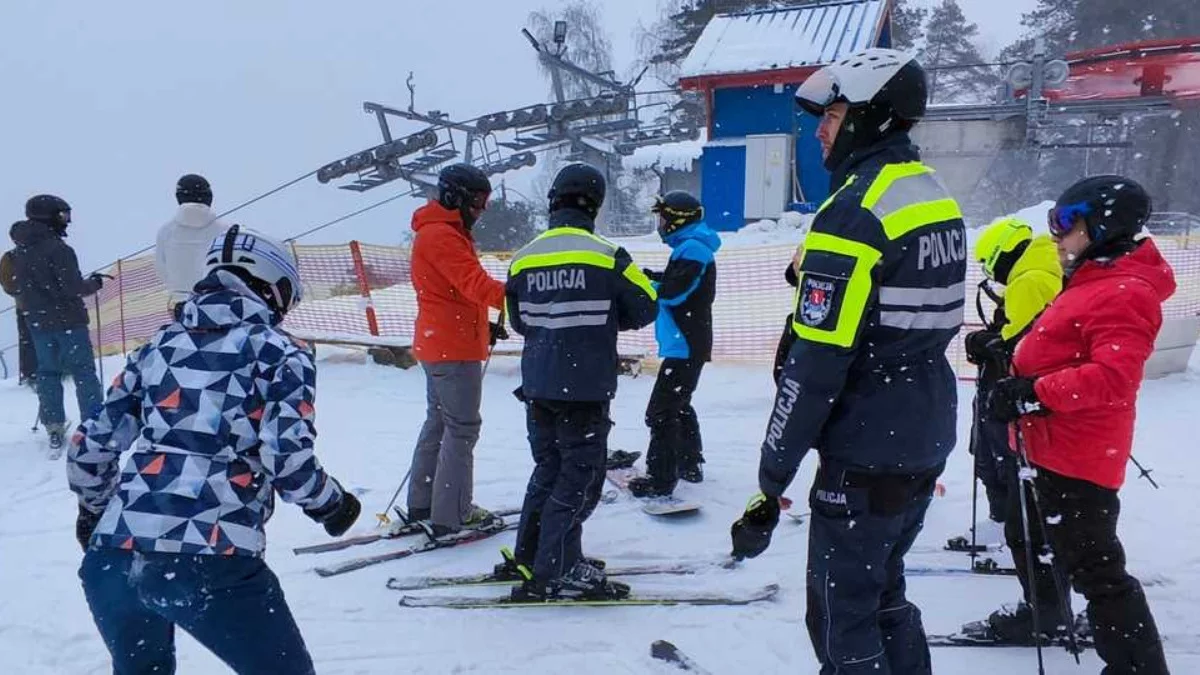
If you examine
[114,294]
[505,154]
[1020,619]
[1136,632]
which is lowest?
[1020,619]

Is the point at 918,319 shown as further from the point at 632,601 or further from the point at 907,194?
the point at 632,601

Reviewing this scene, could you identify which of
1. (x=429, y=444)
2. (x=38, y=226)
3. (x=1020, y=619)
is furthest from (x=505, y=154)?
(x=1020, y=619)

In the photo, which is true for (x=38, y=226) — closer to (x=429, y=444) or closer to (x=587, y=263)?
(x=429, y=444)

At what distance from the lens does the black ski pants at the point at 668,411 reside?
5105mm

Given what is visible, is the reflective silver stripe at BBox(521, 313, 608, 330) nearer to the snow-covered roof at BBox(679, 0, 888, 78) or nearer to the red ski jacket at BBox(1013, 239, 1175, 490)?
the red ski jacket at BBox(1013, 239, 1175, 490)

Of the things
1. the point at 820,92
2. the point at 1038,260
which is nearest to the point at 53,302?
the point at 820,92

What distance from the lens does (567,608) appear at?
382 centimetres

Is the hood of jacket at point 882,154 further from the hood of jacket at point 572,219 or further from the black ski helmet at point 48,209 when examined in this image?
the black ski helmet at point 48,209

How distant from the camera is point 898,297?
2189 mm

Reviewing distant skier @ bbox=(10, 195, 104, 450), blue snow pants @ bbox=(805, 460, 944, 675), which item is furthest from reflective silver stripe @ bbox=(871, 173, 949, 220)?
distant skier @ bbox=(10, 195, 104, 450)

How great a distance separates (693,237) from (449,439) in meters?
1.98

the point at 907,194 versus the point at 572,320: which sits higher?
the point at 907,194

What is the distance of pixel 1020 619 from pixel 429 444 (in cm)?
321

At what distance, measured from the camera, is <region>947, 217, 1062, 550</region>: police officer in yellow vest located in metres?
3.39
